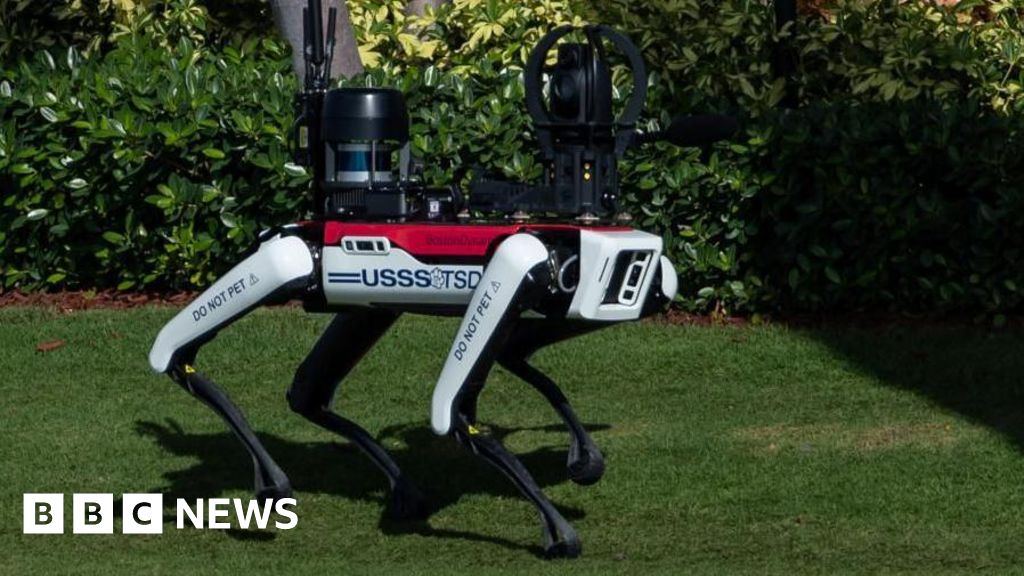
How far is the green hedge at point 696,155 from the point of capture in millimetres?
10969

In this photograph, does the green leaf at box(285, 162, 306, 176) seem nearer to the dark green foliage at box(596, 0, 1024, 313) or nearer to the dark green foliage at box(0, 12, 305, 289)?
the dark green foliage at box(0, 12, 305, 289)

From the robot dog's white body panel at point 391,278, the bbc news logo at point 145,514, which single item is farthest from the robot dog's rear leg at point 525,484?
the bbc news logo at point 145,514

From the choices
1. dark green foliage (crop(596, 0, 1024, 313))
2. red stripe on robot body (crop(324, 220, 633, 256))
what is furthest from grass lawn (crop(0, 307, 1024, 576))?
red stripe on robot body (crop(324, 220, 633, 256))

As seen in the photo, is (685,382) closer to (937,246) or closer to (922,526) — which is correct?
(937,246)

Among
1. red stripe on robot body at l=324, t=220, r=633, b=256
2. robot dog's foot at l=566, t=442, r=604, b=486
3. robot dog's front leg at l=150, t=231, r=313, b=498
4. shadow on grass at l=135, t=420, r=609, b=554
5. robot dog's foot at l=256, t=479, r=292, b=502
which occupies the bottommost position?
shadow on grass at l=135, t=420, r=609, b=554

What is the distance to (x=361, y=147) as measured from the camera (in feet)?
24.6

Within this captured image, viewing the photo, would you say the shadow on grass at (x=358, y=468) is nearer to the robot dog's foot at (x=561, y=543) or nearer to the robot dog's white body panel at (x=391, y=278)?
the robot dog's foot at (x=561, y=543)

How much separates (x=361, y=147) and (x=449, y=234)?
1.80 ft

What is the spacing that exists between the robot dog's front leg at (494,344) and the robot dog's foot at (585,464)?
2.65 ft

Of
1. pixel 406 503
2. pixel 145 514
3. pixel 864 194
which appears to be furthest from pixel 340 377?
pixel 864 194

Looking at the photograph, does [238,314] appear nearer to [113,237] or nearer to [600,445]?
[600,445]

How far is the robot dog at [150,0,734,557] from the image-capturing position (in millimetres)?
7074

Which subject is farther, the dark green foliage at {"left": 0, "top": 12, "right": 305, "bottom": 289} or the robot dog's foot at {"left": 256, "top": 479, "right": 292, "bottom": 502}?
the dark green foliage at {"left": 0, "top": 12, "right": 305, "bottom": 289}

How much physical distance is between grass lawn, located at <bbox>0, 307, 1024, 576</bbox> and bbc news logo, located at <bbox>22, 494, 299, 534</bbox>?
8cm
